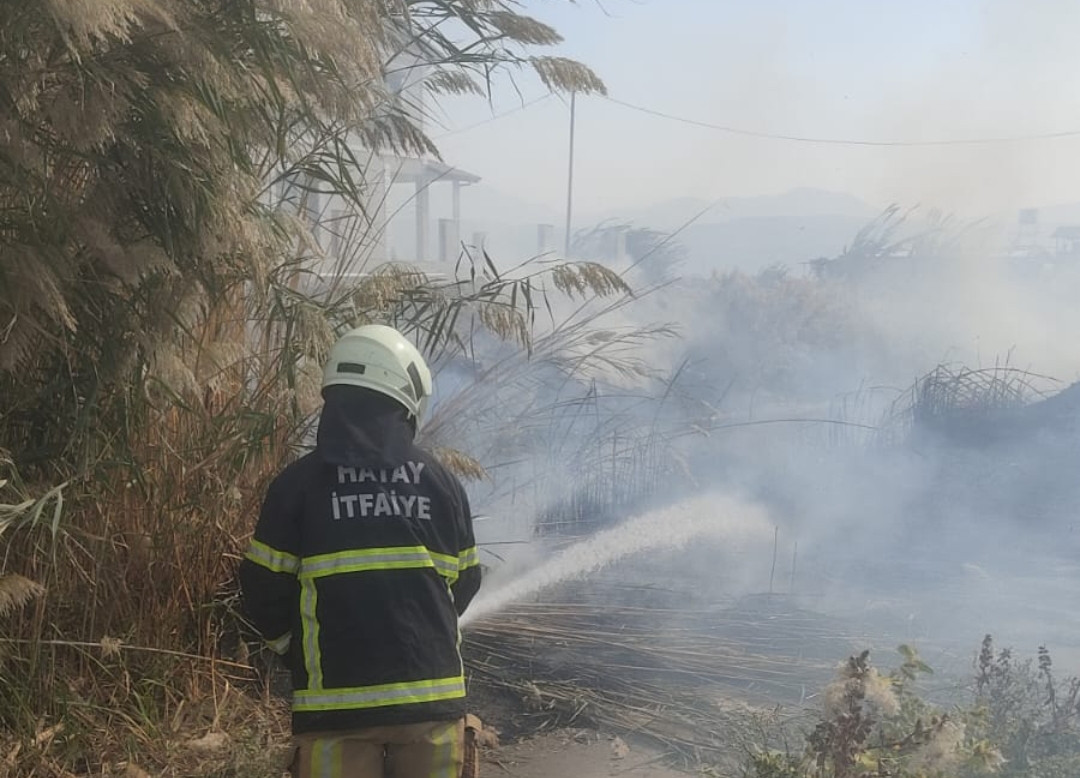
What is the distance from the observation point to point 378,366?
2.27 m

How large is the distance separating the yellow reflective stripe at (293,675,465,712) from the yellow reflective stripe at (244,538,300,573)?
0.89 feet

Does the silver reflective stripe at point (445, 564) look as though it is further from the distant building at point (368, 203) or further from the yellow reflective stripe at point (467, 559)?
the distant building at point (368, 203)

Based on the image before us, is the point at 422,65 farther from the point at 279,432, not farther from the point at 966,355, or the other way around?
the point at 966,355

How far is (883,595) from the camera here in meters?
5.17

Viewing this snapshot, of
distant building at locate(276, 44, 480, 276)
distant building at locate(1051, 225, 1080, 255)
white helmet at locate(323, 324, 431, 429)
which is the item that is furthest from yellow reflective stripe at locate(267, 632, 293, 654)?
distant building at locate(1051, 225, 1080, 255)

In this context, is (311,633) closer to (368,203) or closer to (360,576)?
(360,576)

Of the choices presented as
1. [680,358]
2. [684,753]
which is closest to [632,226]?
[680,358]

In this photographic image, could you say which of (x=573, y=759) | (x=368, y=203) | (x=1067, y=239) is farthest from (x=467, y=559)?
(x=1067, y=239)

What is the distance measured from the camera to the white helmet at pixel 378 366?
226cm

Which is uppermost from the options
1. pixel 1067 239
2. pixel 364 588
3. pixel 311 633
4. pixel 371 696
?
pixel 1067 239

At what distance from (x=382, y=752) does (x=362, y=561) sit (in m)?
0.46

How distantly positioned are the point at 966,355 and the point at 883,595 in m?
6.11

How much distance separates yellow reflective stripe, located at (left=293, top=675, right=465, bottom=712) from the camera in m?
2.10

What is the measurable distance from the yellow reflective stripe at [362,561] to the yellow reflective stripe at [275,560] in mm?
29
